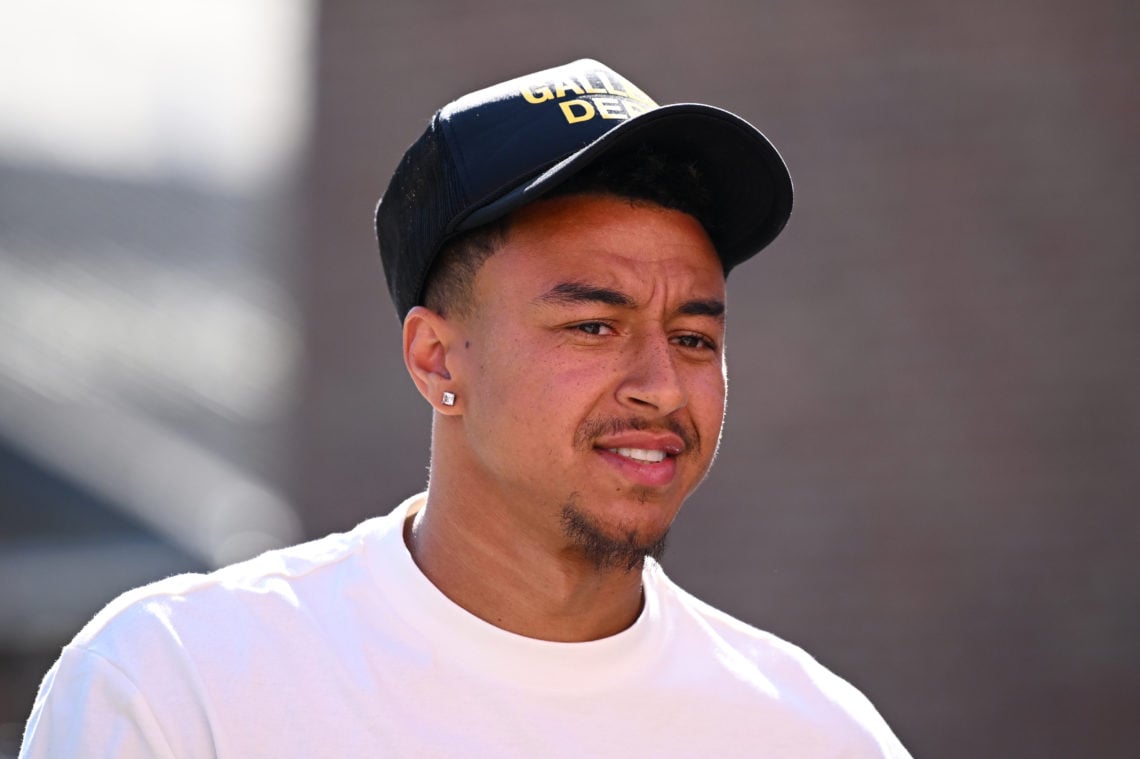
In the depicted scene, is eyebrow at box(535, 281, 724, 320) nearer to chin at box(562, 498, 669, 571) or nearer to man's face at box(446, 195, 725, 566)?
man's face at box(446, 195, 725, 566)

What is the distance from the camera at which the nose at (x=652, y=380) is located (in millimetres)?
2203

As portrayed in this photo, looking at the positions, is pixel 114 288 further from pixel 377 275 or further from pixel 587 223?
pixel 587 223

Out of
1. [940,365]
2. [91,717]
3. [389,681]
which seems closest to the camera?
[91,717]

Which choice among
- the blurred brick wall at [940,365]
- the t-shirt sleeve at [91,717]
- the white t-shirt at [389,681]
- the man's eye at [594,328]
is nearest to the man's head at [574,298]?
the man's eye at [594,328]

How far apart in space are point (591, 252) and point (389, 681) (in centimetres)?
76

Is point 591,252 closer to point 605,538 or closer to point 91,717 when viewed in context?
point 605,538

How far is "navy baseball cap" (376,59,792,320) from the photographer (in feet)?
7.38

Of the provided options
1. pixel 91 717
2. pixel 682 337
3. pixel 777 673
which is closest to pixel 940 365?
pixel 777 673

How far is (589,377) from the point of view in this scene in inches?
87.2

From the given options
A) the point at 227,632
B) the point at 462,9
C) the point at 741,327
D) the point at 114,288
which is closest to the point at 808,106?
the point at 741,327

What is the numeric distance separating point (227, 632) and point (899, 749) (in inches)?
47.1

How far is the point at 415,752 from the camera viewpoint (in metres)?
2.04

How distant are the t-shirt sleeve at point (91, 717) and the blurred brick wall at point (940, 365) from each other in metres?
5.39

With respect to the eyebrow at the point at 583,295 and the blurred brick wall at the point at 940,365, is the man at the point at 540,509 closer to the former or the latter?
the eyebrow at the point at 583,295
